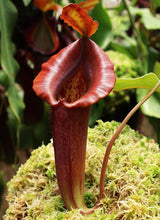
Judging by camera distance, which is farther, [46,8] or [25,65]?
[25,65]

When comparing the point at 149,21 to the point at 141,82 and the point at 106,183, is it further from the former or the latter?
the point at 106,183

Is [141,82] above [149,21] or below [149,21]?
above

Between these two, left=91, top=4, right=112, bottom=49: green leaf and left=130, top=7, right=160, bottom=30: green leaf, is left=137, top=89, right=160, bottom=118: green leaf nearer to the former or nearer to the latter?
left=91, top=4, right=112, bottom=49: green leaf

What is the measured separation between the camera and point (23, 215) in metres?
0.70

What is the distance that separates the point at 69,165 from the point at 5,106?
41.7 inches

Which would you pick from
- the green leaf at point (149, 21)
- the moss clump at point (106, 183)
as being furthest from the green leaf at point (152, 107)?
the green leaf at point (149, 21)

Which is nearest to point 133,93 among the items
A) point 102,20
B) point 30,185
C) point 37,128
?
point 102,20

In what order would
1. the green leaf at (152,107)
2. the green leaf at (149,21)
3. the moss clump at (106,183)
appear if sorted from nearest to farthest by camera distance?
the moss clump at (106,183), the green leaf at (152,107), the green leaf at (149,21)

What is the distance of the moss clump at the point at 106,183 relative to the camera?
0.61 meters

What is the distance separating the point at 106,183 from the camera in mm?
687

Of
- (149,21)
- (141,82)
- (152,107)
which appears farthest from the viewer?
(149,21)

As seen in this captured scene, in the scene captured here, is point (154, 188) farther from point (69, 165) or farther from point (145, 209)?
point (69, 165)

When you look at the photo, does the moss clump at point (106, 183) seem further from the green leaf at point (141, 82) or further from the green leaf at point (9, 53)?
the green leaf at point (9, 53)

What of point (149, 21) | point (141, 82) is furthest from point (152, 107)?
point (149, 21)
